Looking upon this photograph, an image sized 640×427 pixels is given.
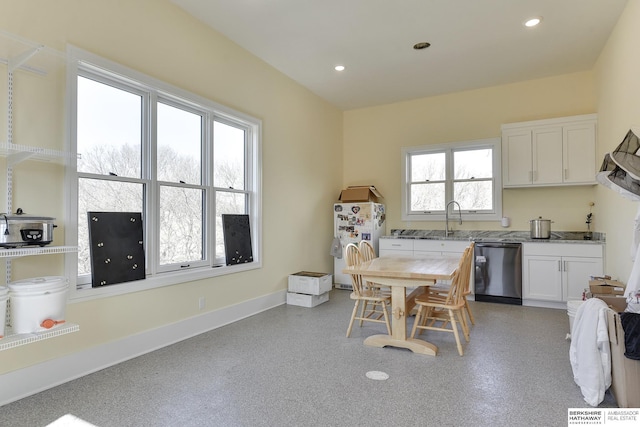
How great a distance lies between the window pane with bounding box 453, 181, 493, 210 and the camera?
216 inches

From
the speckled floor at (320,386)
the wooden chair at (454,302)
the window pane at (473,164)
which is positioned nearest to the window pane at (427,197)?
the window pane at (473,164)

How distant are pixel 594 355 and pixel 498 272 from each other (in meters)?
2.77

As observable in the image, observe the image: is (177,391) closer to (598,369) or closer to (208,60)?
(598,369)

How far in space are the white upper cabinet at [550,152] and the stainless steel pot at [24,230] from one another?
5.34 m

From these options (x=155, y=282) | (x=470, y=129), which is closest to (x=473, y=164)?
(x=470, y=129)

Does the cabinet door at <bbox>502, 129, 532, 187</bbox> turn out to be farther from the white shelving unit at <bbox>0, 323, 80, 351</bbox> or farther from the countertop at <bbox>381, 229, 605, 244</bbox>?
the white shelving unit at <bbox>0, 323, 80, 351</bbox>

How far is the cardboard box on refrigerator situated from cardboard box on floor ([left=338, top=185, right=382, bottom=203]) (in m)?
1.59

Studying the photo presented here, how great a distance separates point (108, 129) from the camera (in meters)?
2.98

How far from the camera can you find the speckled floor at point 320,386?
2066 mm

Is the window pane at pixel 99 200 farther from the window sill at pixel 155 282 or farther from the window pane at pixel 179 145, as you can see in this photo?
the window pane at pixel 179 145

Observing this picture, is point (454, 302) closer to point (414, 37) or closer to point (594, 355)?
point (594, 355)

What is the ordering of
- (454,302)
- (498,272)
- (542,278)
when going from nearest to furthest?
(454,302) < (542,278) < (498,272)

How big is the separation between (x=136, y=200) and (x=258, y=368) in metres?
1.82

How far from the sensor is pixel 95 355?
2.70 metres
